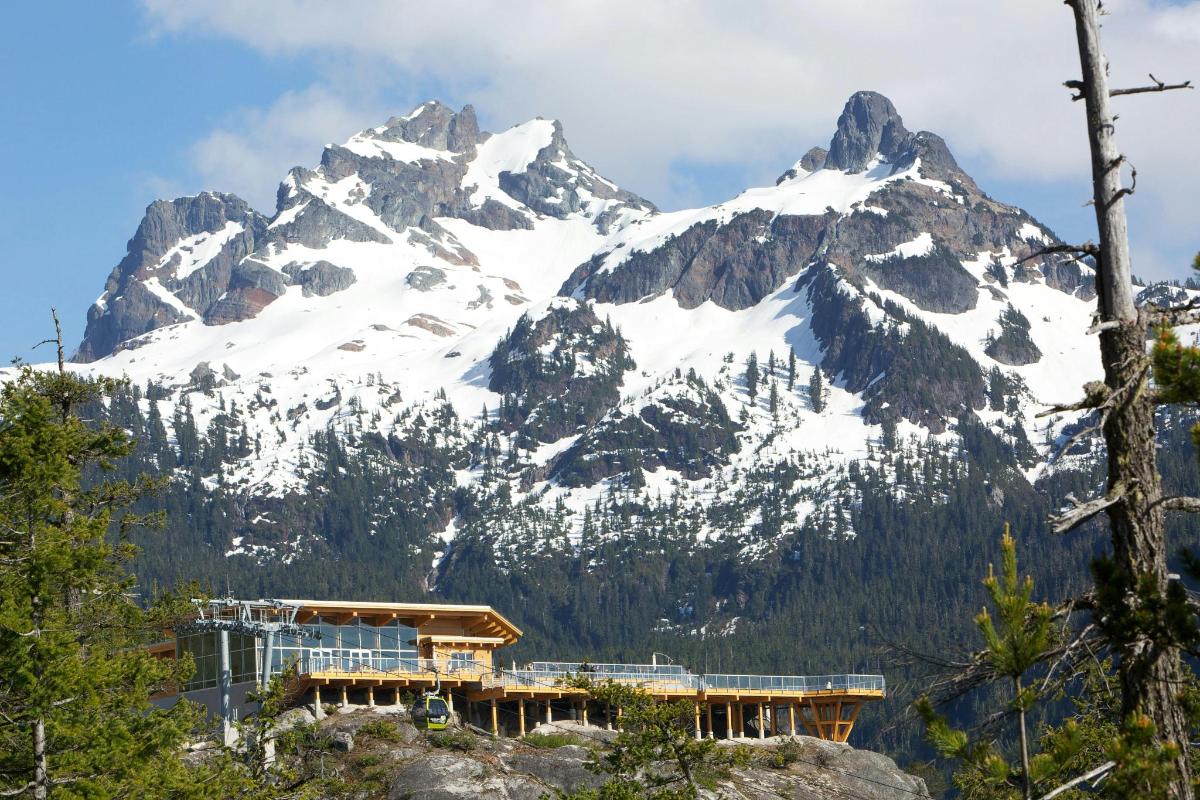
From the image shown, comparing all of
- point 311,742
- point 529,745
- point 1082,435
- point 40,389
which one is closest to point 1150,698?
point 1082,435

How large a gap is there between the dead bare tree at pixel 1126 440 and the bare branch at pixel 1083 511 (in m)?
0.01

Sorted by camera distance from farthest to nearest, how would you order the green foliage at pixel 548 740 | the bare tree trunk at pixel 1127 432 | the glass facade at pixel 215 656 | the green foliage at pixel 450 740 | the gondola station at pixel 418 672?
the glass facade at pixel 215 656 → the green foliage at pixel 548 740 → the gondola station at pixel 418 672 → the green foliage at pixel 450 740 → the bare tree trunk at pixel 1127 432

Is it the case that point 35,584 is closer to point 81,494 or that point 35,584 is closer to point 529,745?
point 81,494

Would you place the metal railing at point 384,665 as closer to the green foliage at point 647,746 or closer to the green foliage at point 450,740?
the green foliage at point 450,740

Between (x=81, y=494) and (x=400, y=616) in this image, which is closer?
(x=81, y=494)

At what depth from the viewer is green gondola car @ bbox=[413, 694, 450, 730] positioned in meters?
61.9

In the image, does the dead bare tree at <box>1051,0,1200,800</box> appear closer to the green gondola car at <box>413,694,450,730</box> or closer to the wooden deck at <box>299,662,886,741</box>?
the wooden deck at <box>299,662,886,741</box>

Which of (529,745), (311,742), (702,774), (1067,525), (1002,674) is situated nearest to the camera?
(1067,525)

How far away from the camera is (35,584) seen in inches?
1080

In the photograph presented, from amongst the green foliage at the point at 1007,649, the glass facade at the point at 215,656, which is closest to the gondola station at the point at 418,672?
the glass facade at the point at 215,656

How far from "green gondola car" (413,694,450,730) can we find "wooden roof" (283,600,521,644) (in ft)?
19.0

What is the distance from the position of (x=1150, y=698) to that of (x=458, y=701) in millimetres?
58728

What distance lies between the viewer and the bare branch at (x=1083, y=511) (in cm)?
1572

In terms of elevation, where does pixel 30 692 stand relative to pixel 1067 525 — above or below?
below
